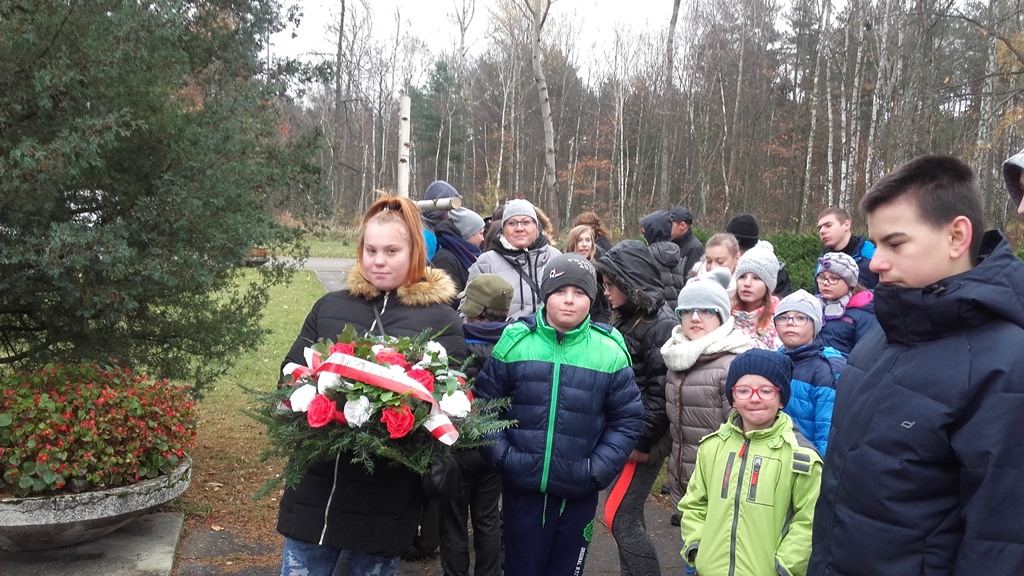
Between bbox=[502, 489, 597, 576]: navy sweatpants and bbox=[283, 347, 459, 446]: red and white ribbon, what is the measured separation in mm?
975

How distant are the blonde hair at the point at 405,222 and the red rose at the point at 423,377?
48cm

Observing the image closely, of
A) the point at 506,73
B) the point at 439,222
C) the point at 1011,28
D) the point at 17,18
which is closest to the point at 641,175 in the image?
the point at 506,73

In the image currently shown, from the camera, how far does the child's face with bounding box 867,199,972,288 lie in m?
1.91

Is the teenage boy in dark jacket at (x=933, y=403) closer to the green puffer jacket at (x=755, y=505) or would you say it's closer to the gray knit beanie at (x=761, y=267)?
the green puffer jacket at (x=755, y=505)

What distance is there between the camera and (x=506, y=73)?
42.0 meters

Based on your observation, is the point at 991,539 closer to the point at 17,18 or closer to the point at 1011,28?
the point at 17,18

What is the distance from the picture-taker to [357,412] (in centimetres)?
250

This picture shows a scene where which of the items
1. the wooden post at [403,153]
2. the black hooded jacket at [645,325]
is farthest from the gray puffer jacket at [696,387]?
the wooden post at [403,153]

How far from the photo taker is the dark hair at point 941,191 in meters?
1.92

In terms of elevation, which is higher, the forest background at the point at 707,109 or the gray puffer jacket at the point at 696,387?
the forest background at the point at 707,109

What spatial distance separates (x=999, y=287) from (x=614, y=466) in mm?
1909

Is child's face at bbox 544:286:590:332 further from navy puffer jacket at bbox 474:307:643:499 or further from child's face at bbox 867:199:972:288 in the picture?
child's face at bbox 867:199:972:288

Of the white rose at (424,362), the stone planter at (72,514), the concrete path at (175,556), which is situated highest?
the white rose at (424,362)

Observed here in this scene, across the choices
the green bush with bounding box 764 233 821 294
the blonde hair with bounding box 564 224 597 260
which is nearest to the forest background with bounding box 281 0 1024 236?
the green bush with bounding box 764 233 821 294
